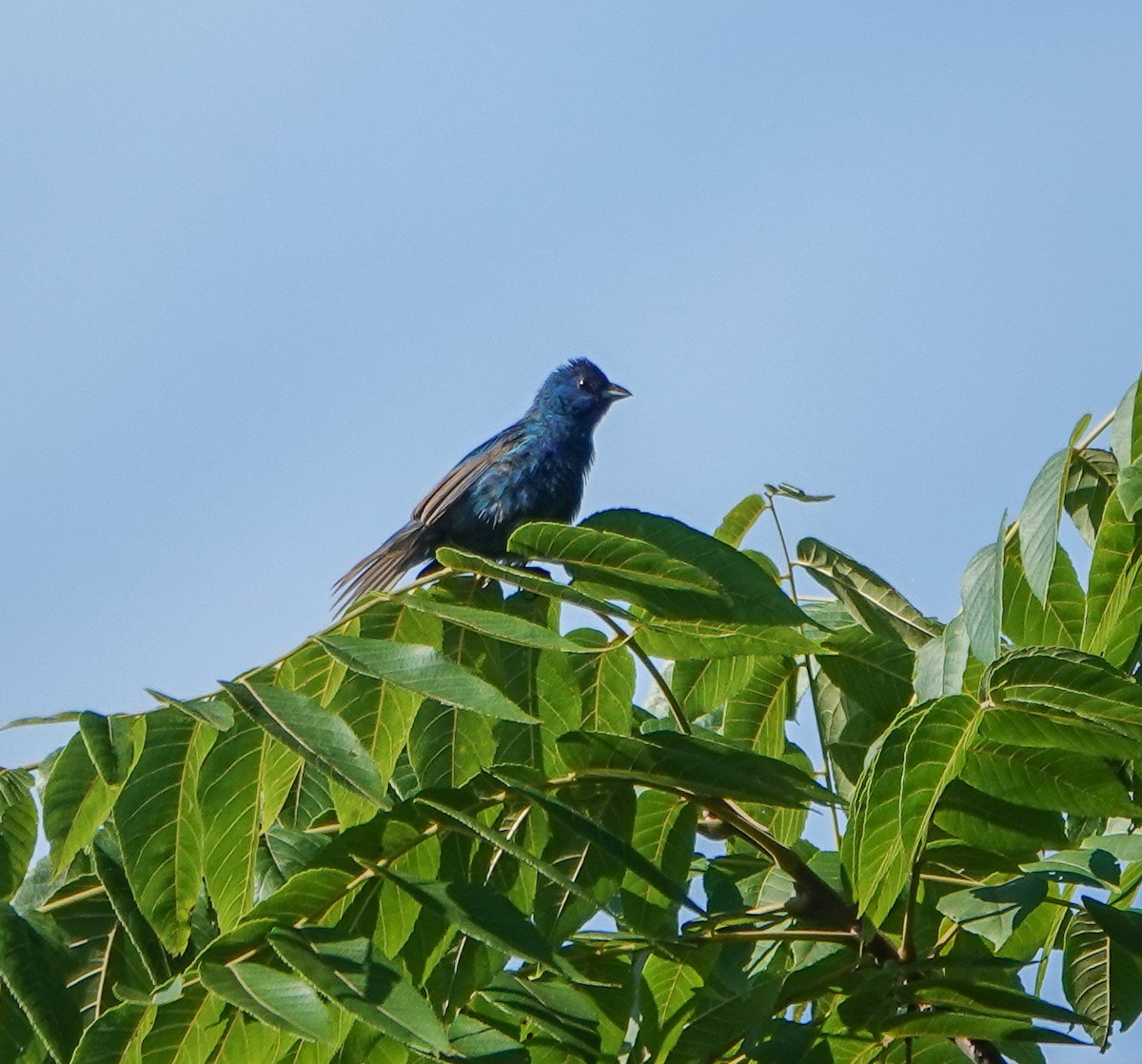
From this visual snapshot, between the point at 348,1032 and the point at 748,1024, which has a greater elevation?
the point at 748,1024

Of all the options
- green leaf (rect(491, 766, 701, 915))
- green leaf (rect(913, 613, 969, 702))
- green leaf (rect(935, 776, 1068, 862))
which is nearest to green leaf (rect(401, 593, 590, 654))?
green leaf (rect(491, 766, 701, 915))

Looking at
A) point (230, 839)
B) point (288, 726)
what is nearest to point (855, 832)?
point (288, 726)

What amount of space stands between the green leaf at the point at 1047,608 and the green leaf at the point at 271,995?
1.45 meters

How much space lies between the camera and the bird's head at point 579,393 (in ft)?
25.5

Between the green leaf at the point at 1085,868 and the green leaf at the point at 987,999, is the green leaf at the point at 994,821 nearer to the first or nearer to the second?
the green leaf at the point at 1085,868

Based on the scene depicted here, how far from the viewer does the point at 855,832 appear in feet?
6.71

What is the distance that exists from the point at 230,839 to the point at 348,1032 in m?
0.38

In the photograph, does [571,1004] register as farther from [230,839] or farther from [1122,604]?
[1122,604]

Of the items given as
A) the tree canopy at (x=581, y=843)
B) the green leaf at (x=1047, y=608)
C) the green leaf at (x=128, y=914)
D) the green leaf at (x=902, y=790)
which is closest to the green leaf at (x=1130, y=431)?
the tree canopy at (x=581, y=843)

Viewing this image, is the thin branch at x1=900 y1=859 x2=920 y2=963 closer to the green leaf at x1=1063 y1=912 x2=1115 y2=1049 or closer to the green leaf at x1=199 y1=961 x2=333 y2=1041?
the green leaf at x1=1063 y1=912 x2=1115 y2=1049

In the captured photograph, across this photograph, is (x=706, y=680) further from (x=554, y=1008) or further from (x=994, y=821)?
(x=554, y=1008)

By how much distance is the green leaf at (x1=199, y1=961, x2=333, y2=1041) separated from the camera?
1.96m

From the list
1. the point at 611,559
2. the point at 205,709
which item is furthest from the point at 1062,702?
the point at 205,709

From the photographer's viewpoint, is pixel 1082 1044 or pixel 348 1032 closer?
pixel 1082 1044
